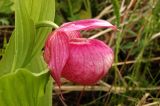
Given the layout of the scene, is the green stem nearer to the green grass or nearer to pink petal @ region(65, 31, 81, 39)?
pink petal @ region(65, 31, 81, 39)

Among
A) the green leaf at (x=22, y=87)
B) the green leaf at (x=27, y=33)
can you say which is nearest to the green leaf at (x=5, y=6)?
the green leaf at (x=27, y=33)

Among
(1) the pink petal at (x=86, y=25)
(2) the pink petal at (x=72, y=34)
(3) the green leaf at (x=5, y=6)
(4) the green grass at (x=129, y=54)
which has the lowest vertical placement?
(4) the green grass at (x=129, y=54)

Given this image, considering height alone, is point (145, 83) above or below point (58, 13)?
below

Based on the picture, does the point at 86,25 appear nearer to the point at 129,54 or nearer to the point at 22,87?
the point at 22,87

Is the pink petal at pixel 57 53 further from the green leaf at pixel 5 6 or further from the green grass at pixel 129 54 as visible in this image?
the green leaf at pixel 5 6

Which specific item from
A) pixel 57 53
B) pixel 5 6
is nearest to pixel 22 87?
pixel 57 53

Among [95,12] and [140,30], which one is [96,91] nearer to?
[140,30]

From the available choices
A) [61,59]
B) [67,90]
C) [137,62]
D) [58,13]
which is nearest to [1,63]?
[61,59]
